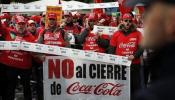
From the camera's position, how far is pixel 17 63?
951cm

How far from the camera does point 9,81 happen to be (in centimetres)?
966

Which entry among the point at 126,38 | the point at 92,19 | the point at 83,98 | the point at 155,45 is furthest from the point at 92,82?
the point at 155,45

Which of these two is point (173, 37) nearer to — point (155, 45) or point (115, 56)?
point (155, 45)

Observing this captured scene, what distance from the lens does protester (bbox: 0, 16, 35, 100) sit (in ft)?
31.0

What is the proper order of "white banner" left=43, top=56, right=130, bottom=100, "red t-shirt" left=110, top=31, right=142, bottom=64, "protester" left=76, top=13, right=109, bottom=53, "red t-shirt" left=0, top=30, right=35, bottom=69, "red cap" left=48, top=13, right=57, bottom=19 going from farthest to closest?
"protester" left=76, top=13, right=109, bottom=53 < "red cap" left=48, top=13, right=57, bottom=19 < "red t-shirt" left=110, top=31, right=142, bottom=64 < "white banner" left=43, top=56, right=130, bottom=100 < "red t-shirt" left=0, top=30, right=35, bottom=69

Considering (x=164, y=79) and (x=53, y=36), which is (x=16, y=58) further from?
(x=164, y=79)

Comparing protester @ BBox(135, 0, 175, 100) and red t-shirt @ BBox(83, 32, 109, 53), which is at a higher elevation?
protester @ BBox(135, 0, 175, 100)

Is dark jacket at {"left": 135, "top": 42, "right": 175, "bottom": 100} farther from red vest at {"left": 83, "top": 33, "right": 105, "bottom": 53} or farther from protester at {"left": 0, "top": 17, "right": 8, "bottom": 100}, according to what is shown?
red vest at {"left": 83, "top": 33, "right": 105, "bottom": 53}

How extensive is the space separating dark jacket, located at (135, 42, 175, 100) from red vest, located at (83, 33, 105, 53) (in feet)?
28.8

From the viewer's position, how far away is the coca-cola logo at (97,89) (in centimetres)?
960

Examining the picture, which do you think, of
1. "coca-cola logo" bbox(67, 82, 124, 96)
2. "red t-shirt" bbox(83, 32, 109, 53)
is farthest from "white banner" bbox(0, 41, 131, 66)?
"red t-shirt" bbox(83, 32, 109, 53)

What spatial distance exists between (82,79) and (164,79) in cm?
797

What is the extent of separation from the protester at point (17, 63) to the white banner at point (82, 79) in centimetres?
38

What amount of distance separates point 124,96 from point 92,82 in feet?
2.15
